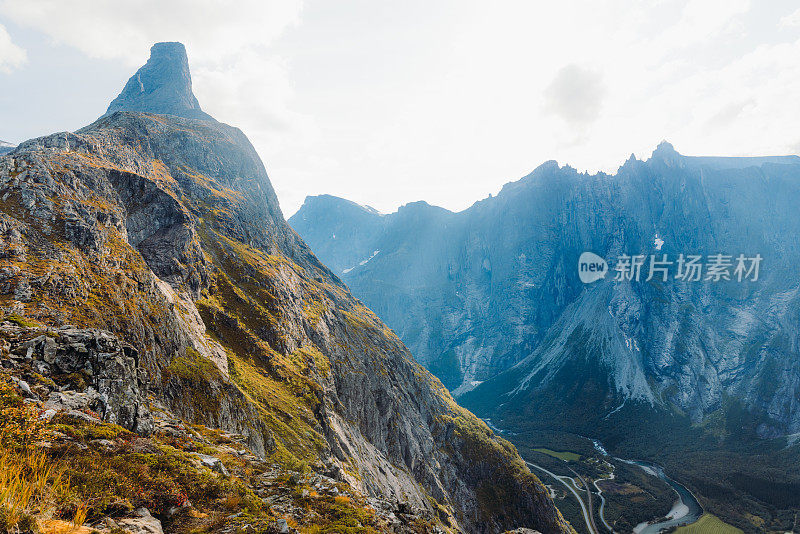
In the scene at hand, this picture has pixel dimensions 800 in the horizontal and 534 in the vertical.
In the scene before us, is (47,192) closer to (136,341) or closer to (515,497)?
(136,341)

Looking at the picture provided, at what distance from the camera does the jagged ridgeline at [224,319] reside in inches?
1663

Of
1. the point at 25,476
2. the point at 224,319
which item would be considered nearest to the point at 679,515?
the point at 224,319

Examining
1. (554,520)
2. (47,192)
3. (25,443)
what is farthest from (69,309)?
(554,520)

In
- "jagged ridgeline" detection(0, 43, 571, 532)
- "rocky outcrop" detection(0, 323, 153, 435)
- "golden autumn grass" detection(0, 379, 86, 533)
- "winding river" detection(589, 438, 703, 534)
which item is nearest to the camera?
"golden autumn grass" detection(0, 379, 86, 533)

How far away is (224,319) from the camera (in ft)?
226

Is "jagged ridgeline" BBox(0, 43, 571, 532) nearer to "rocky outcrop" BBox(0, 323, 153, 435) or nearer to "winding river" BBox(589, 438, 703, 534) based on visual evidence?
"rocky outcrop" BBox(0, 323, 153, 435)

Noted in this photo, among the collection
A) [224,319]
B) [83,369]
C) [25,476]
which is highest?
[224,319]

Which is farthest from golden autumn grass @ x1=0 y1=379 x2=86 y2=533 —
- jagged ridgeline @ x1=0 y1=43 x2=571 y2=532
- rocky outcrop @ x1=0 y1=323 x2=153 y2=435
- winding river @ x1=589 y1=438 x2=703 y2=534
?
winding river @ x1=589 y1=438 x2=703 y2=534

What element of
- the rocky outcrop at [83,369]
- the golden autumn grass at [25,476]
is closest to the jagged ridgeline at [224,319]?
the rocky outcrop at [83,369]

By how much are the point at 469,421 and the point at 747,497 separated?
17069cm

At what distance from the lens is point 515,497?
112000mm

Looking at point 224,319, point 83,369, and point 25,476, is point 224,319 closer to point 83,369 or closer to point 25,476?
point 83,369

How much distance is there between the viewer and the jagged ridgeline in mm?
42250

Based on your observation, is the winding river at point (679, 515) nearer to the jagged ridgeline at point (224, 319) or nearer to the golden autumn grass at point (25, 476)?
the jagged ridgeline at point (224, 319)
